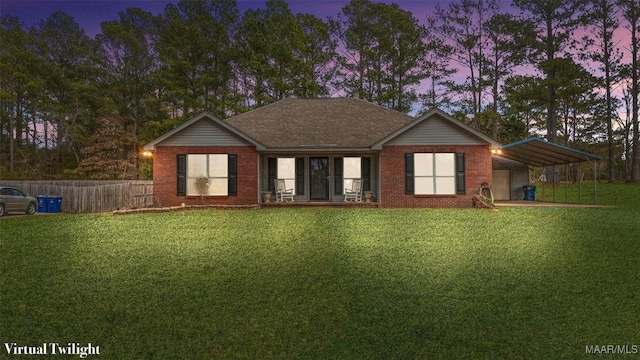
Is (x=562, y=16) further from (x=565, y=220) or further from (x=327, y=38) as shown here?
(x=565, y=220)

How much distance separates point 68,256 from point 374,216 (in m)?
9.37

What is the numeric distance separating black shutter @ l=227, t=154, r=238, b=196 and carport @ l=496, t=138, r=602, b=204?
39.0ft

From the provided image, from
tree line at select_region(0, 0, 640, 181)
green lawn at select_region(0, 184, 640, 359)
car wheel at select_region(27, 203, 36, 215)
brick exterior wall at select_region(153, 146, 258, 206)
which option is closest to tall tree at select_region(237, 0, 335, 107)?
tree line at select_region(0, 0, 640, 181)

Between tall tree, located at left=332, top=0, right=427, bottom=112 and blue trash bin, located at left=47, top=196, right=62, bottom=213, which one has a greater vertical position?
tall tree, located at left=332, top=0, right=427, bottom=112

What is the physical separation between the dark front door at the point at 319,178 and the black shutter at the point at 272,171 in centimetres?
171

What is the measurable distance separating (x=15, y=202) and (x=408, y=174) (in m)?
16.3

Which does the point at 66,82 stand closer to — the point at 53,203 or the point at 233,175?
the point at 53,203

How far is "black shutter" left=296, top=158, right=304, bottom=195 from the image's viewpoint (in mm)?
19922

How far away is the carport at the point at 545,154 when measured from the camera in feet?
56.5

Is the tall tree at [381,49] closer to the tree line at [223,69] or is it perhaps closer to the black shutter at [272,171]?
the tree line at [223,69]

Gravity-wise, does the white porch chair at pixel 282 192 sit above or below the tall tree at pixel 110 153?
below

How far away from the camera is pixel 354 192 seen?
19562 millimetres

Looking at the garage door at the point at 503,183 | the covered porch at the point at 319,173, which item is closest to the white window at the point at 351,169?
the covered porch at the point at 319,173

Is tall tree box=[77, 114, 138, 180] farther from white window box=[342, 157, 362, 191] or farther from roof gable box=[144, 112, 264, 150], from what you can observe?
white window box=[342, 157, 362, 191]
